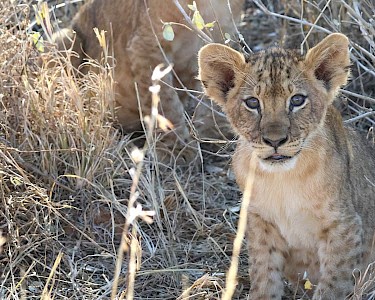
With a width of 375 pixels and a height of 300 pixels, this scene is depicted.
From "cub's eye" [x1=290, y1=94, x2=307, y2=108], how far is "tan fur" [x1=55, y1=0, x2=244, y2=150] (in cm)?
163

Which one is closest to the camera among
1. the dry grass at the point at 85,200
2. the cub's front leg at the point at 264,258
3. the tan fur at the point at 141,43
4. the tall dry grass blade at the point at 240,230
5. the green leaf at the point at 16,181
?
the tall dry grass blade at the point at 240,230

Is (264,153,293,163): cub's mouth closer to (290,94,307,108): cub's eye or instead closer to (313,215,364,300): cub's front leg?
(290,94,307,108): cub's eye

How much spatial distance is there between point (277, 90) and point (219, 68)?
1.33 ft

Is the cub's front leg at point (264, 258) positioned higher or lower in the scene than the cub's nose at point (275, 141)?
lower

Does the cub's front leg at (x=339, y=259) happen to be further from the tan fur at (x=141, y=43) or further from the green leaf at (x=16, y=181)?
the tan fur at (x=141, y=43)

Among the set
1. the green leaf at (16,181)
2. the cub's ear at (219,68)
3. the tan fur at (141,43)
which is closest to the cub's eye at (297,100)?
the cub's ear at (219,68)

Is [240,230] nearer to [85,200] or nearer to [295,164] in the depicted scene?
[295,164]

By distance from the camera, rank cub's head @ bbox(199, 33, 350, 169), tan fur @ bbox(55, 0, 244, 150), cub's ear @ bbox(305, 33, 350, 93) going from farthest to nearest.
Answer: tan fur @ bbox(55, 0, 244, 150) < cub's ear @ bbox(305, 33, 350, 93) < cub's head @ bbox(199, 33, 350, 169)

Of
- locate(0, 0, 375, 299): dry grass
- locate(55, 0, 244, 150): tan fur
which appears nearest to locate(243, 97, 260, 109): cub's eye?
locate(0, 0, 375, 299): dry grass

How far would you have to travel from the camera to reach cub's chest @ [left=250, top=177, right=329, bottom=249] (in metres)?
4.04

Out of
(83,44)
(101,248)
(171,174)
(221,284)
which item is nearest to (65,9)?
(83,44)

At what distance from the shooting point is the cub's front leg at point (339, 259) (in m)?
4.01

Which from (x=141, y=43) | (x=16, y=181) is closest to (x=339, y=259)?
(x=16, y=181)

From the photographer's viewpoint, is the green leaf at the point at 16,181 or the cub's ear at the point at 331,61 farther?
the green leaf at the point at 16,181
